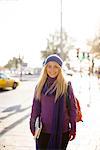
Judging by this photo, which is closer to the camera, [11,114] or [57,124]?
[57,124]

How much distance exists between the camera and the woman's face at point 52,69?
17.0 feet

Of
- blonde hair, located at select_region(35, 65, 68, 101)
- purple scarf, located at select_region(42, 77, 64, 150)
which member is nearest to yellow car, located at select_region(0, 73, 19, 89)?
blonde hair, located at select_region(35, 65, 68, 101)

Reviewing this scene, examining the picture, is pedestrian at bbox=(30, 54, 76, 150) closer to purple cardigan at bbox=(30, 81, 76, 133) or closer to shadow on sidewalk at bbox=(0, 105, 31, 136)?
purple cardigan at bbox=(30, 81, 76, 133)

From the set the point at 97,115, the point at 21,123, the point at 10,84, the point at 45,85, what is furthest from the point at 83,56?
the point at 45,85

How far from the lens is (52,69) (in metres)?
5.20

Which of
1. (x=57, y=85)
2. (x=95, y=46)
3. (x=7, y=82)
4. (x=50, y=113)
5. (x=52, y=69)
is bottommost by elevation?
(x=7, y=82)

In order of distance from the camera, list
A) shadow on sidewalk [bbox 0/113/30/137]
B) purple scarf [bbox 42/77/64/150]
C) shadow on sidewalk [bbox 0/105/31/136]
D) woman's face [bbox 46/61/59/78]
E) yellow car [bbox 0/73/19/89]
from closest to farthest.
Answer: purple scarf [bbox 42/77/64/150] < woman's face [bbox 46/61/59/78] < shadow on sidewalk [bbox 0/113/30/137] < shadow on sidewalk [bbox 0/105/31/136] < yellow car [bbox 0/73/19/89]

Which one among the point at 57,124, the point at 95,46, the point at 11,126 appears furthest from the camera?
the point at 95,46

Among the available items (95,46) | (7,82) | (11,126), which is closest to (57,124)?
(11,126)

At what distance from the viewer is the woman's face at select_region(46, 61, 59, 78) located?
17.0 feet

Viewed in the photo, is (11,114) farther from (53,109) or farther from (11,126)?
(53,109)

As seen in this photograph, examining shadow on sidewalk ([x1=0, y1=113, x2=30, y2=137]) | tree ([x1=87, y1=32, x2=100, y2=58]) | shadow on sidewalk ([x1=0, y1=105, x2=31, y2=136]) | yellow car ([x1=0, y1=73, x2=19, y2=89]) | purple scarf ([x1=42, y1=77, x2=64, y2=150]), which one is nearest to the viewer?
purple scarf ([x1=42, y1=77, x2=64, y2=150])

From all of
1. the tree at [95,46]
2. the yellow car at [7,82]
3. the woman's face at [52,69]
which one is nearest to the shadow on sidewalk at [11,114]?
the woman's face at [52,69]

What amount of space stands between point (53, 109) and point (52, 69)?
0.45 m
